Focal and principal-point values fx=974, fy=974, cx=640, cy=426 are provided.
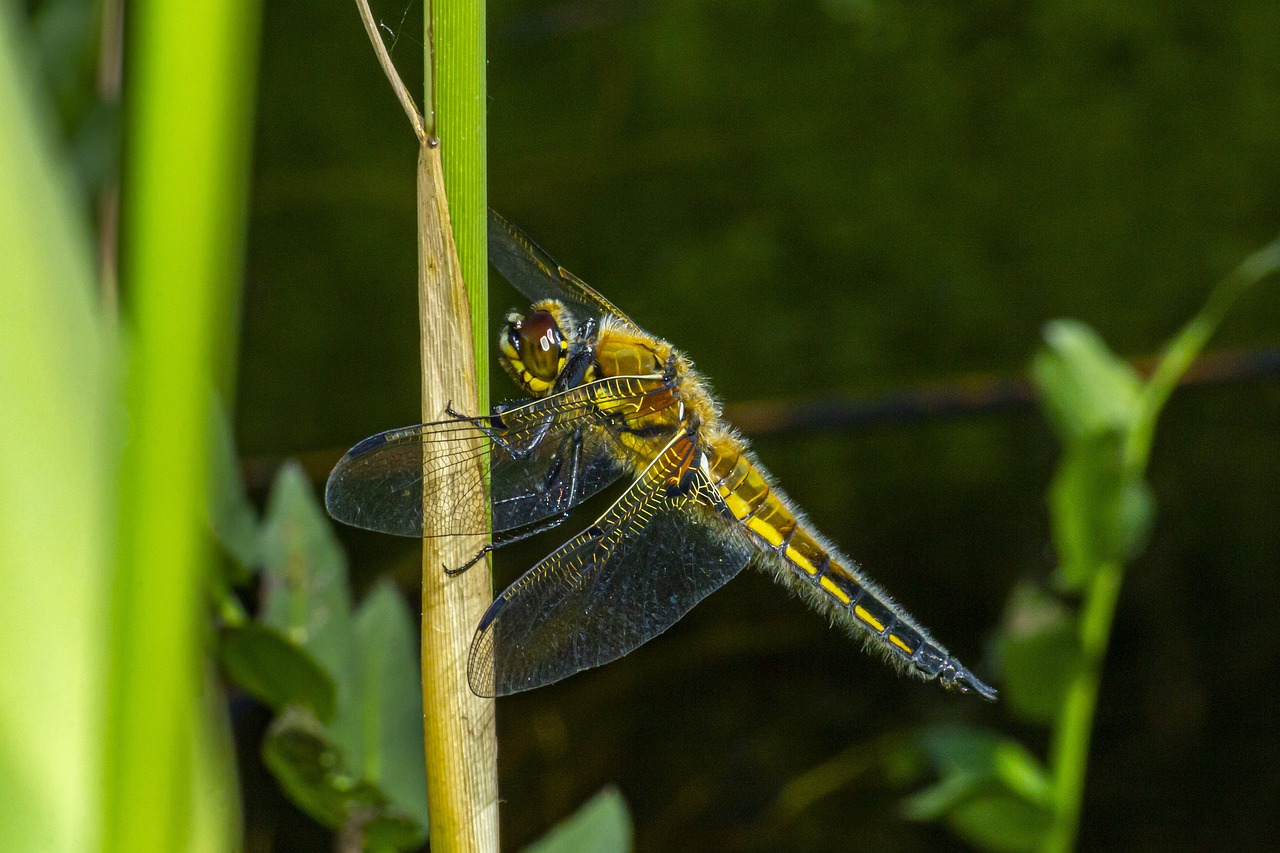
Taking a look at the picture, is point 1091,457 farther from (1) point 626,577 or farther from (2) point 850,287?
(2) point 850,287

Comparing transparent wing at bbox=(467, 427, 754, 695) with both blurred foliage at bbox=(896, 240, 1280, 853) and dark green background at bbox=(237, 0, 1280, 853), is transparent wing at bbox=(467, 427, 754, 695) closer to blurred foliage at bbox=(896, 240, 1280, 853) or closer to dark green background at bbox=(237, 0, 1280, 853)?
blurred foliage at bbox=(896, 240, 1280, 853)

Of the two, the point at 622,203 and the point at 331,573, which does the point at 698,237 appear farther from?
the point at 331,573

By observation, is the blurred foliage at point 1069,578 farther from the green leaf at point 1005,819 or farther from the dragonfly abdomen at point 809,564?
the dragonfly abdomen at point 809,564

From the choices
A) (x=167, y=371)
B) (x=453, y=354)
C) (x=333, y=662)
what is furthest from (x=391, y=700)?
(x=167, y=371)

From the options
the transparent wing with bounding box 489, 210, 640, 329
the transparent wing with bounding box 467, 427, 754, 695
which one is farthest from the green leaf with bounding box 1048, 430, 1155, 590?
the transparent wing with bounding box 489, 210, 640, 329

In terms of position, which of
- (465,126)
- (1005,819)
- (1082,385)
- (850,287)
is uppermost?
(850,287)
